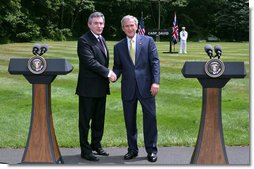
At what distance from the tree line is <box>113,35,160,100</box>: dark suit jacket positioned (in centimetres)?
1057

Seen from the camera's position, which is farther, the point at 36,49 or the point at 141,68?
the point at 141,68

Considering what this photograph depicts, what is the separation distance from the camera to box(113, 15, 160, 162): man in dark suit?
546 centimetres

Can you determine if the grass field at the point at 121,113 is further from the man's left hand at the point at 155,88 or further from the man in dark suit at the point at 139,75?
the man's left hand at the point at 155,88

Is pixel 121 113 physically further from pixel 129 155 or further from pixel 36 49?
pixel 36 49

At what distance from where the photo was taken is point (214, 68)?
5137mm

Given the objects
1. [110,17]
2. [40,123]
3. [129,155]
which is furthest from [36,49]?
[110,17]

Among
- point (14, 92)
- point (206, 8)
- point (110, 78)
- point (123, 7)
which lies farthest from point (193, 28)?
point (110, 78)

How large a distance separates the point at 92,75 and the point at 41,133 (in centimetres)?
91

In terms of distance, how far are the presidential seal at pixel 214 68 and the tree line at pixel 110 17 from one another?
1104cm

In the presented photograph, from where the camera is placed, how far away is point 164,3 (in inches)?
1153

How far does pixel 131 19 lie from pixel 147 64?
0.57 metres

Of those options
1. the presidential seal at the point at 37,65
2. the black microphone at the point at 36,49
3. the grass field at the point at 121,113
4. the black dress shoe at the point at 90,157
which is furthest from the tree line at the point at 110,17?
the presidential seal at the point at 37,65

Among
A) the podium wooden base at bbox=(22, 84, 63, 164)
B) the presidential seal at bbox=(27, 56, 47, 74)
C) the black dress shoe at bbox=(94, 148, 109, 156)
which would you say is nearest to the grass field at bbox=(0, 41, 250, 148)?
the black dress shoe at bbox=(94, 148, 109, 156)

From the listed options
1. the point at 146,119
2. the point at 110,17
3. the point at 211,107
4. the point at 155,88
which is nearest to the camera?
the point at 211,107
